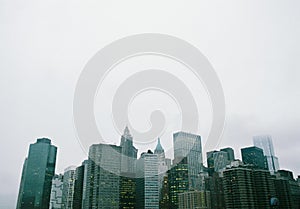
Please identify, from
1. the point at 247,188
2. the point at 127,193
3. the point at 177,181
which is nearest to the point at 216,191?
the point at 247,188

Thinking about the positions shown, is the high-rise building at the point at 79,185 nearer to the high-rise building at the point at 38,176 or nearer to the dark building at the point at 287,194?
the high-rise building at the point at 38,176

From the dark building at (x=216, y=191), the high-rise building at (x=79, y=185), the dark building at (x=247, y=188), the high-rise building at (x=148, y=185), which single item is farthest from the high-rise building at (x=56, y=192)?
the dark building at (x=247, y=188)

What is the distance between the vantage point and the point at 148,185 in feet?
88.5

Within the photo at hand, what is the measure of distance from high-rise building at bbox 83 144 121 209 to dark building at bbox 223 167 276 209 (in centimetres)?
948

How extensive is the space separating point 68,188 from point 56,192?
276 centimetres

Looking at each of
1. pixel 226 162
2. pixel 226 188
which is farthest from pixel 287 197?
pixel 226 162

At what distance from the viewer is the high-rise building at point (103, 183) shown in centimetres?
2289

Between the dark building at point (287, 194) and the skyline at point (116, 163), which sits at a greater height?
the skyline at point (116, 163)

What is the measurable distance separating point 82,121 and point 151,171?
2540cm

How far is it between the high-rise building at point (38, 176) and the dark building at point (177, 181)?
50.8 feet

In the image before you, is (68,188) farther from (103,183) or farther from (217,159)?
(217,159)

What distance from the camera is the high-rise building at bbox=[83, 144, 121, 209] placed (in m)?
22.9

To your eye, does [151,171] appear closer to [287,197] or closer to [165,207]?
[165,207]

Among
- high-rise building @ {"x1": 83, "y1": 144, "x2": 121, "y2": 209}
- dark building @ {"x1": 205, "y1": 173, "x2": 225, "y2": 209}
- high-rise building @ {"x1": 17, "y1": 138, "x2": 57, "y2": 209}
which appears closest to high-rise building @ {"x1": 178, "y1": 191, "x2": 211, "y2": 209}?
dark building @ {"x1": 205, "y1": 173, "x2": 225, "y2": 209}
